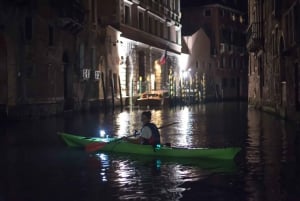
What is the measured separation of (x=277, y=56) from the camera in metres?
35.2

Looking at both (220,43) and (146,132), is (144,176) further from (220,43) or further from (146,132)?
(220,43)

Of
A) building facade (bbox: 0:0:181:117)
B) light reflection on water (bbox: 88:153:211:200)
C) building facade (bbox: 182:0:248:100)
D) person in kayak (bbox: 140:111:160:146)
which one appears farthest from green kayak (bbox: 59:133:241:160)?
building facade (bbox: 182:0:248:100)

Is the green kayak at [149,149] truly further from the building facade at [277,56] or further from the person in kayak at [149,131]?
the building facade at [277,56]

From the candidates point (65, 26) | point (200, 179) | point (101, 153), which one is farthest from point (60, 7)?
point (200, 179)

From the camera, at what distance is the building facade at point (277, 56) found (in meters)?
28.7

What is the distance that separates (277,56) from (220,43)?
2299 inches

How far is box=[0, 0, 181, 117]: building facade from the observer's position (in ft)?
110

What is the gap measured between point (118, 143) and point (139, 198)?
666 cm

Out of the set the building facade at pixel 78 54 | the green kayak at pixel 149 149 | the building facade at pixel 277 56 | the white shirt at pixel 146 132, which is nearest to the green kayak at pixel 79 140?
the green kayak at pixel 149 149

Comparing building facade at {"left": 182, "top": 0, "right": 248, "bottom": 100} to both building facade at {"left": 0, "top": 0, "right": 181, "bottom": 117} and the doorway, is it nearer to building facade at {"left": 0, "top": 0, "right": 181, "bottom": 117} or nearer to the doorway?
building facade at {"left": 0, "top": 0, "right": 181, "bottom": 117}

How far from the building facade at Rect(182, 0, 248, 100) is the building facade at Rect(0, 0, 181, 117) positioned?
20521 mm

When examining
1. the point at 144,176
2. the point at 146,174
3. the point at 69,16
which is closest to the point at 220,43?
the point at 69,16

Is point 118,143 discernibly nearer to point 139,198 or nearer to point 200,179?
point 200,179

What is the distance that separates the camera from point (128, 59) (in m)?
57.6
